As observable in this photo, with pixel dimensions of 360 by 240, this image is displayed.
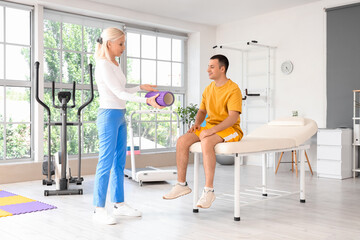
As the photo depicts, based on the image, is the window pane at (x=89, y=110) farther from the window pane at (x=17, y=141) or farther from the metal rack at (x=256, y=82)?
the metal rack at (x=256, y=82)

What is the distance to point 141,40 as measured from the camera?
708 cm

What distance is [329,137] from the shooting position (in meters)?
5.57

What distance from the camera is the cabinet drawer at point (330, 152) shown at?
5488 mm

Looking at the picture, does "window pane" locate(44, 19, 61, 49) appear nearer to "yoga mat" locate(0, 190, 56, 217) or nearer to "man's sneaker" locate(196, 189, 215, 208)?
"yoga mat" locate(0, 190, 56, 217)

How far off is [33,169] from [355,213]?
4.04 metres

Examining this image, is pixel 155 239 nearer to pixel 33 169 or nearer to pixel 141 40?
pixel 33 169

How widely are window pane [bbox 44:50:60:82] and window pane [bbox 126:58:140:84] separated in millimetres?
1257

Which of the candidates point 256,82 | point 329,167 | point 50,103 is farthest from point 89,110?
point 329,167

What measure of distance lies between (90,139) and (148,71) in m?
1.59

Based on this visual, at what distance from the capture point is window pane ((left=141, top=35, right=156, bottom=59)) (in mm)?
7108

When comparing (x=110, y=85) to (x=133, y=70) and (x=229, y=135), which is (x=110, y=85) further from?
(x=133, y=70)

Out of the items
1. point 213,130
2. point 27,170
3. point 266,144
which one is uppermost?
point 213,130

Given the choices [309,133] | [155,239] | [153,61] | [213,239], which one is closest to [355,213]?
[309,133]

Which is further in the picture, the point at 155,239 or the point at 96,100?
the point at 96,100
